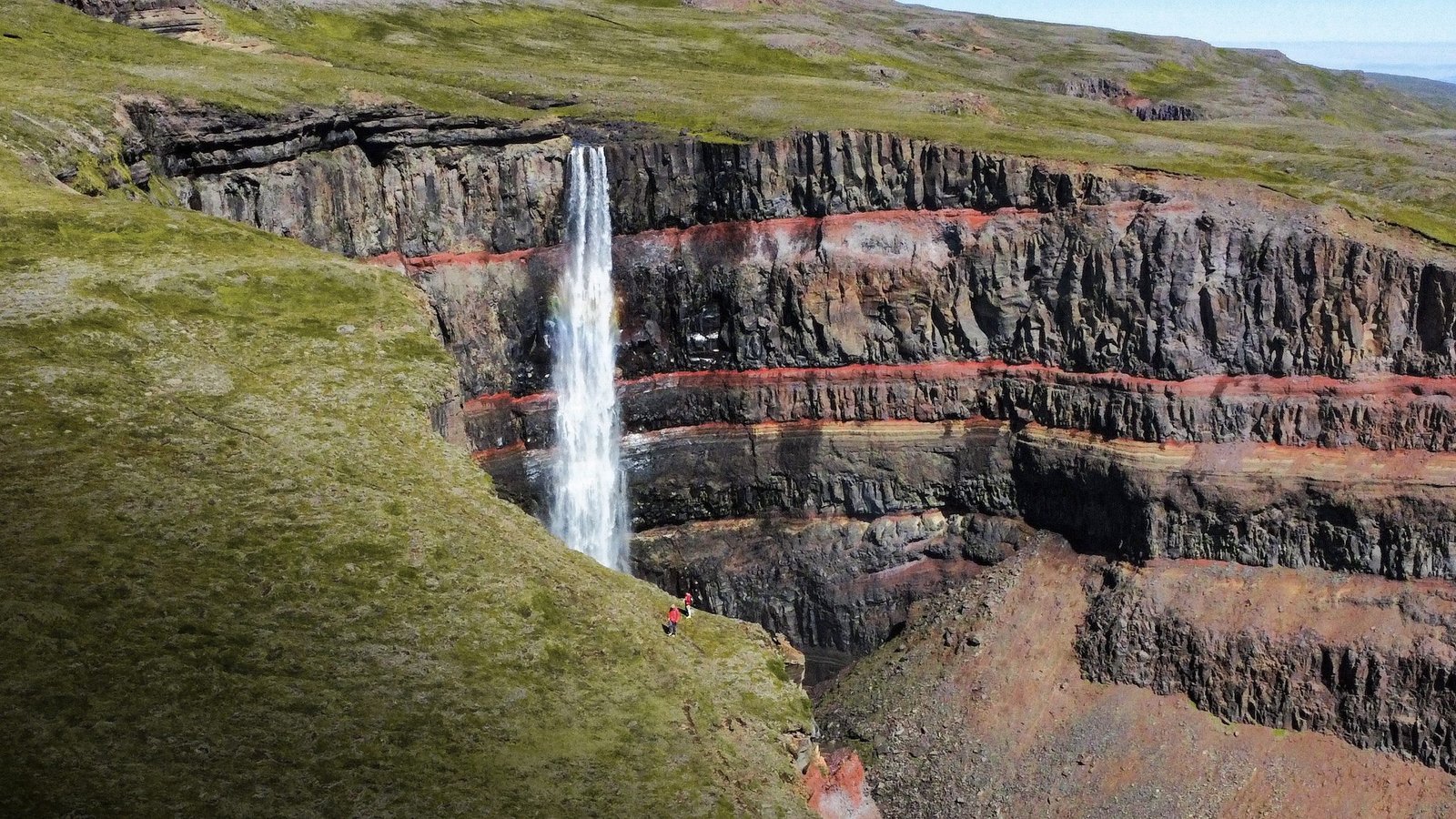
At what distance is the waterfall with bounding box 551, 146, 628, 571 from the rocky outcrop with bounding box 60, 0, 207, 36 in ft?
103

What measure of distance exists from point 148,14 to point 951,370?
199 feet

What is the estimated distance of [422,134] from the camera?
75.8 meters

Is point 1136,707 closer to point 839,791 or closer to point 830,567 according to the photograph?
point 830,567

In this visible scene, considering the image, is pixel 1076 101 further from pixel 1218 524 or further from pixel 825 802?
pixel 825 802

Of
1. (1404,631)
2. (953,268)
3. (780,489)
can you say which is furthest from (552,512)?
(1404,631)

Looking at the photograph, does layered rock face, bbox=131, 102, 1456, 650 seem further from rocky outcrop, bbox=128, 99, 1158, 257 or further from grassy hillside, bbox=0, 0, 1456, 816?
grassy hillside, bbox=0, 0, 1456, 816

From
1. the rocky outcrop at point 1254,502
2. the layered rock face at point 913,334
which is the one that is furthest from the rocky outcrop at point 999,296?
the rocky outcrop at point 1254,502

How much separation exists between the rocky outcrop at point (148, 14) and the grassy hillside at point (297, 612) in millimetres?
53984

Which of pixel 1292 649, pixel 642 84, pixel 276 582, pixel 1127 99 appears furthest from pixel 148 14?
pixel 1127 99

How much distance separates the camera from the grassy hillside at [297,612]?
82.1 feet

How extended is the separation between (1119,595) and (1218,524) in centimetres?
678

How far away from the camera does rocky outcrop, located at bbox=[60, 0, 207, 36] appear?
291 feet

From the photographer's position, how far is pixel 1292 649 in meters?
67.7

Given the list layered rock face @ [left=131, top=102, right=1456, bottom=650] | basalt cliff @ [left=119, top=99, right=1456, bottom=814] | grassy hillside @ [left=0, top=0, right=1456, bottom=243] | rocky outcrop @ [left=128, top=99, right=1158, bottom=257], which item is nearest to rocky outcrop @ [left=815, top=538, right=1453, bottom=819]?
basalt cliff @ [left=119, top=99, right=1456, bottom=814]
